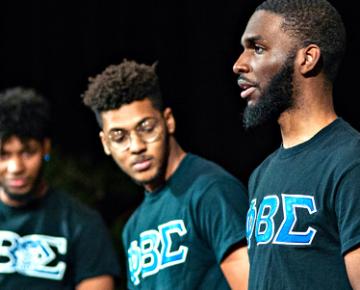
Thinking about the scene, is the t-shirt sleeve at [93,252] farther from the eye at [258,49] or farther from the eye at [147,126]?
the eye at [258,49]

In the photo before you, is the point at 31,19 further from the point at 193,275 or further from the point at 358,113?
the point at 193,275

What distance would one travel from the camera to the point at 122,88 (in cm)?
383

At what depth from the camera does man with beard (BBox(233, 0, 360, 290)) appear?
8.47 feet

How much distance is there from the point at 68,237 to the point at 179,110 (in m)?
2.48

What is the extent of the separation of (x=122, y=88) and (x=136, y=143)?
10.5 inches

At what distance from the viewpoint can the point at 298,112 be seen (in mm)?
2809

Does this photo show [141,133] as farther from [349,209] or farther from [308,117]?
[349,209]

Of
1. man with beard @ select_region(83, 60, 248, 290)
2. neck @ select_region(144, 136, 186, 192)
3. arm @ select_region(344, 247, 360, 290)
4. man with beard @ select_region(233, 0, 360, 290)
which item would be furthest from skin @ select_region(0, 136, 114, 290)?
arm @ select_region(344, 247, 360, 290)

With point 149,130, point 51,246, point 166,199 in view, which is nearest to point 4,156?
point 51,246

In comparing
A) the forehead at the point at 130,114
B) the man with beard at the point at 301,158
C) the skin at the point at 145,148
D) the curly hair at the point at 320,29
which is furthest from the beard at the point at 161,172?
the curly hair at the point at 320,29

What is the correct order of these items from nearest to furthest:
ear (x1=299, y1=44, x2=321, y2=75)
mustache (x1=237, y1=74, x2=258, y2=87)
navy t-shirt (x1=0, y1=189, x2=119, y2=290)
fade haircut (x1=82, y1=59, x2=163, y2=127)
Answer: ear (x1=299, y1=44, x2=321, y2=75), mustache (x1=237, y1=74, x2=258, y2=87), fade haircut (x1=82, y1=59, x2=163, y2=127), navy t-shirt (x1=0, y1=189, x2=119, y2=290)

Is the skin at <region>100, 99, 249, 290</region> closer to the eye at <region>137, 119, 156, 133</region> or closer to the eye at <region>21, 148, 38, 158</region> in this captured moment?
the eye at <region>137, 119, 156, 133</region>

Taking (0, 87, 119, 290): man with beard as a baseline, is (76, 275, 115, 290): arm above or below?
below

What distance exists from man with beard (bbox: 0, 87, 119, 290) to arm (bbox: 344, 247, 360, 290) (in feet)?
6.03
